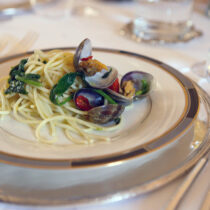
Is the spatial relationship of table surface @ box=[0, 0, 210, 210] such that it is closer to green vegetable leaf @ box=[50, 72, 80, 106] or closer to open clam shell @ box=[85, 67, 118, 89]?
open clam shell @ box=[85, 67, 118, 89]

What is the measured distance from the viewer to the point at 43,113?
1342 mm

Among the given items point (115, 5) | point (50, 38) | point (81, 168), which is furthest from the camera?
point (115, 5)

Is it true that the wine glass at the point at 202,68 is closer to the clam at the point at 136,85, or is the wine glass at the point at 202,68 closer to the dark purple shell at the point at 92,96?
the clam at the point at 136,85

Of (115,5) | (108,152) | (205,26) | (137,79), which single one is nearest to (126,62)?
(137,79)

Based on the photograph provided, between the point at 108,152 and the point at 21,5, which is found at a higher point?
the point at 21,5

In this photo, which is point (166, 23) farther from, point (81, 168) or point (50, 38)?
point (81, 168)

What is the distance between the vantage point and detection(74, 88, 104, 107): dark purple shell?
1280 millimetres

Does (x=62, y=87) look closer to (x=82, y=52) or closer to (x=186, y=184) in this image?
(x=82, y=52)

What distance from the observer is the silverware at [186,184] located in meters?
0.84

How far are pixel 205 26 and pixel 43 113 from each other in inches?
82.0

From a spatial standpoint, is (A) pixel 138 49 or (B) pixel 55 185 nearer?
(B) pixel 55 185

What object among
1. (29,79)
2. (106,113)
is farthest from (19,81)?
(106,113)

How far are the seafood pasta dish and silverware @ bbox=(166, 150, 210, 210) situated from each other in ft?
1.17

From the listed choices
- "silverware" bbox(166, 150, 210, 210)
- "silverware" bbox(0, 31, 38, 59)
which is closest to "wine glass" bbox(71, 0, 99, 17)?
"silverware" bbox(0, 31, 38, 59)
